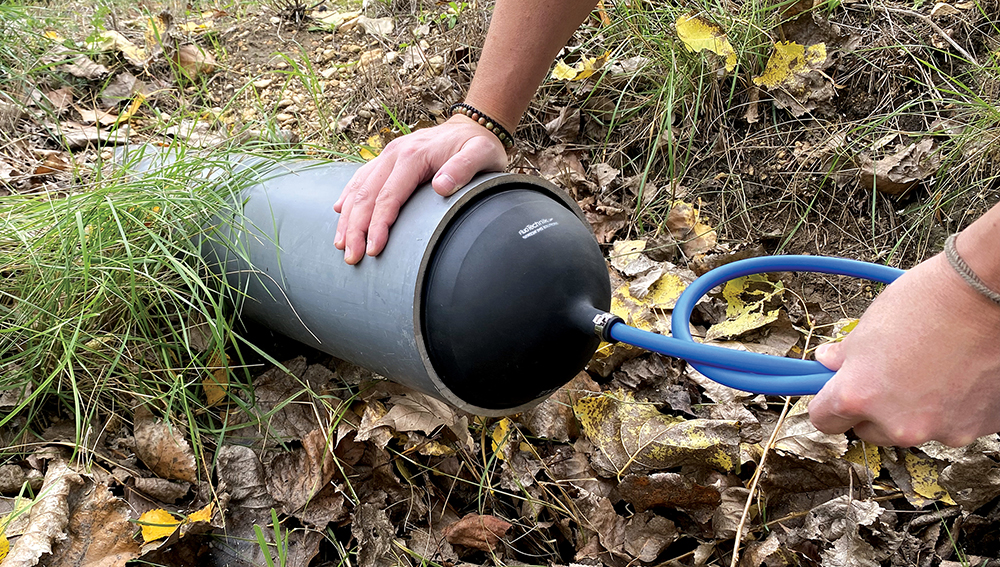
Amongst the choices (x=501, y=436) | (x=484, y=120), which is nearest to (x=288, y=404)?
(x=501, y=436)

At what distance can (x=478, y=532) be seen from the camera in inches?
64.3

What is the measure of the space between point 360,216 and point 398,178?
11 centimetres

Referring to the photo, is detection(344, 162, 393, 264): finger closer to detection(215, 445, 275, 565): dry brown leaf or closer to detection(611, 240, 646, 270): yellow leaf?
detection(215, 445, 275, 565): dry brown leaf

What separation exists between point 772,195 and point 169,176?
1915 millimetres

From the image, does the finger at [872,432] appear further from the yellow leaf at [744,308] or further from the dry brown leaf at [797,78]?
the dry brown leaf at [797,78]

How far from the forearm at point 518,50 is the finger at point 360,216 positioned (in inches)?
18.1

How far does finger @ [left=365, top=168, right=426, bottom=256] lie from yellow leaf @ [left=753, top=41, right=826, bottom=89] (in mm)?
1537

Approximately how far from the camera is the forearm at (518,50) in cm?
179

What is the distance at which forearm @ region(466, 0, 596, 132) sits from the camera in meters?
1.79

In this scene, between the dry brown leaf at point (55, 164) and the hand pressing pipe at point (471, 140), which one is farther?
the dry brown leaf at point (55, 164)

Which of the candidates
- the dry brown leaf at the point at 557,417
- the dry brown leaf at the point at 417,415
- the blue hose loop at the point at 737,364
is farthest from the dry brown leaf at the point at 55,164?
the blue hose loop at the point at 737,364

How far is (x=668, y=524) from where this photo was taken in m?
1.62

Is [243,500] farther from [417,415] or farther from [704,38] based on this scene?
[704,38]

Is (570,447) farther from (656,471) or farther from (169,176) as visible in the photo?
(169,176)
